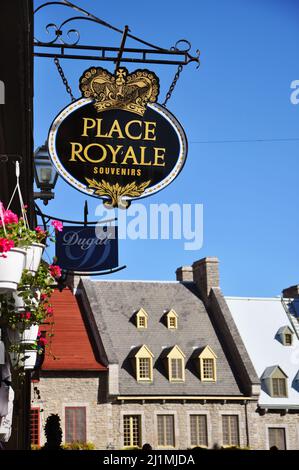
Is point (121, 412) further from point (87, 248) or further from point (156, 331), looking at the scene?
point (87, 248)

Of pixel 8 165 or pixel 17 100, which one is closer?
pixel 17 100

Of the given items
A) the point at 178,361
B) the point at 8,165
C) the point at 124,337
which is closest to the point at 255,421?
the point at 178,361

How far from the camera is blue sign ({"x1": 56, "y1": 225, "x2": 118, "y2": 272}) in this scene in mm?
10172

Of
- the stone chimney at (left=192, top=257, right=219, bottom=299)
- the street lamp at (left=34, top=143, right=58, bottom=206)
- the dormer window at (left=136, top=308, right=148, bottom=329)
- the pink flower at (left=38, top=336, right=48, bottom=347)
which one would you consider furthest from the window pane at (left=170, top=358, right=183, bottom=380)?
the pink flower at (left=38, top=336, right=48, bottom=347)

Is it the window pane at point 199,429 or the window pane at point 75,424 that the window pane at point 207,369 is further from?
the window pane at point 75,424

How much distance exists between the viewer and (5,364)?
7777 mm

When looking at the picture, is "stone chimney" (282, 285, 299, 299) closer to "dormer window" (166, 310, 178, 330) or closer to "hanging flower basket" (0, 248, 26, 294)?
"dormer window" (166, 310, 178, 330)

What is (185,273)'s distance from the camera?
52094 mm

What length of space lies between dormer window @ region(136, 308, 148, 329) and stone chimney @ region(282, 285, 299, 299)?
33.7 ft

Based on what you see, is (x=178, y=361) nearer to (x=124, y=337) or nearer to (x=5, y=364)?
(x=124, y=337)

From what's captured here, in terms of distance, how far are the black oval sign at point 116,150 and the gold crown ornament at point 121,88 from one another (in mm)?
79

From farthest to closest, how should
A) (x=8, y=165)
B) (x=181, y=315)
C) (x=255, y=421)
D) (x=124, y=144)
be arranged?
(x=181, y=315) < (x=255, y=421) < (x=8, y=165) < (x=124, y=144)

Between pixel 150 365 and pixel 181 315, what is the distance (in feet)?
15.0

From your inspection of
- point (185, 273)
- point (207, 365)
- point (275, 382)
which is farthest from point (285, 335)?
point (185, 273)
